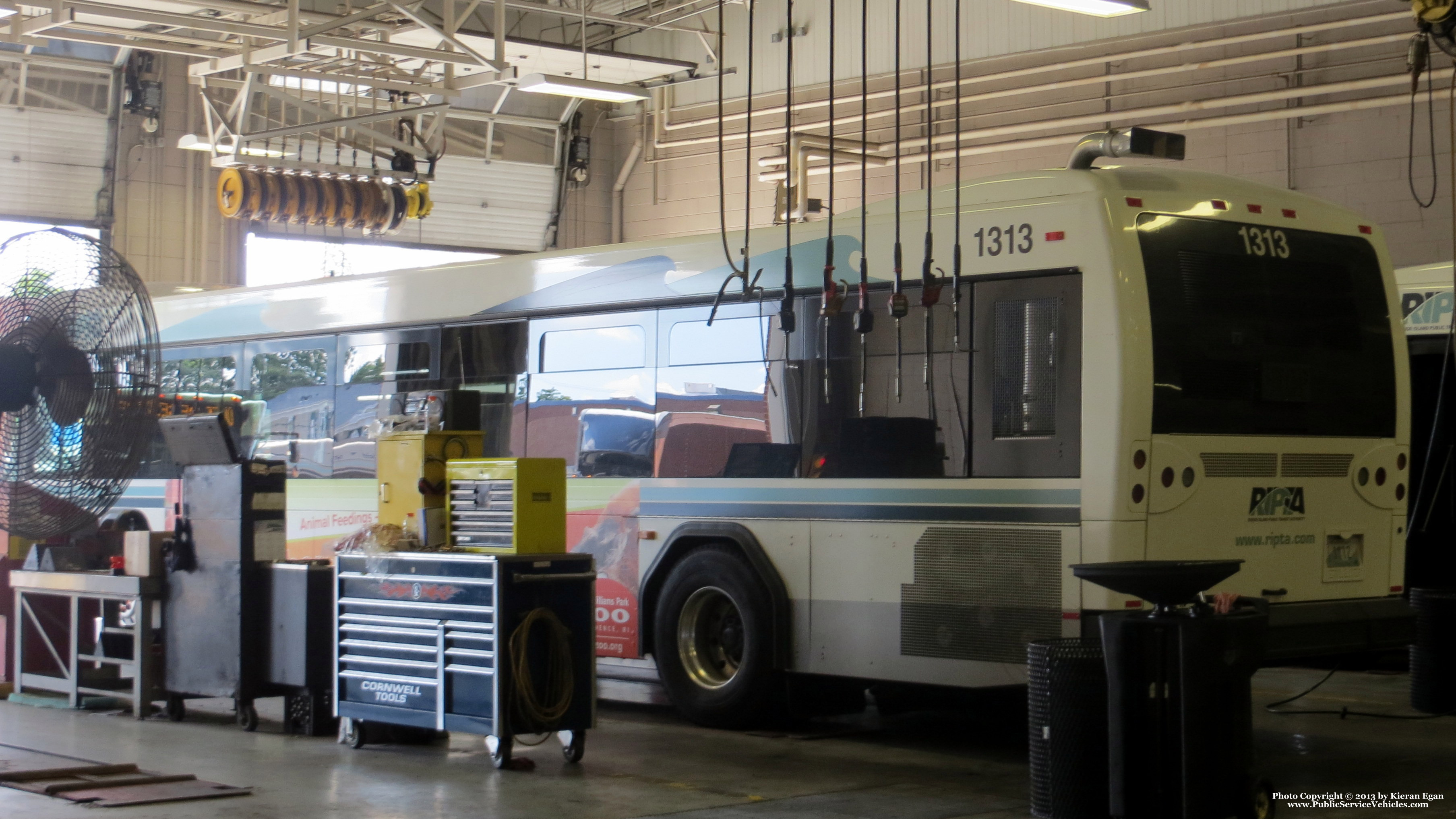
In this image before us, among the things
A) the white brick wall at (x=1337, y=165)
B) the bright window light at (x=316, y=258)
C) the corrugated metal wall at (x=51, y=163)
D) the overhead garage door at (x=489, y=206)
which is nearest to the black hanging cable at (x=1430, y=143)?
the white brick wall at (x=1337, y=165)

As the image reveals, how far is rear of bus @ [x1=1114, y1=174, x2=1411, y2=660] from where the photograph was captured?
7.95 m

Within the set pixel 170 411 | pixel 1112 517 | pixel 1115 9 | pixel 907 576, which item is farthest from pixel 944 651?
pixel 170 411

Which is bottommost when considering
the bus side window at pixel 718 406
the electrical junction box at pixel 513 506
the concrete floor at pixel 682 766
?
the concrete floor at pixel 682 766

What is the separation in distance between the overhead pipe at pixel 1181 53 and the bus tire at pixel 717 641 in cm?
560

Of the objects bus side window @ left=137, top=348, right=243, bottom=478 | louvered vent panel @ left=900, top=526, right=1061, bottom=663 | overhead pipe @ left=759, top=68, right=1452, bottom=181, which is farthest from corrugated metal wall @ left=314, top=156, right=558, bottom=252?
louvered vent panel @ left=900, top=526, right=1061, bottom=663

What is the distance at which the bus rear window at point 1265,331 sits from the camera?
799 centimetres

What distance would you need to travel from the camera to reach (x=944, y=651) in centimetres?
845

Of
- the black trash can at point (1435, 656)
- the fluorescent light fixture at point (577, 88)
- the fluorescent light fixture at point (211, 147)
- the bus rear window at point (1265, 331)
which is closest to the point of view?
the bus rear window at point (1265, 331)

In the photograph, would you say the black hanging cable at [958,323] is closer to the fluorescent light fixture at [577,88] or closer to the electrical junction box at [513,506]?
the electrical junction box at [513,506]

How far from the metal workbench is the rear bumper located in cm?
635

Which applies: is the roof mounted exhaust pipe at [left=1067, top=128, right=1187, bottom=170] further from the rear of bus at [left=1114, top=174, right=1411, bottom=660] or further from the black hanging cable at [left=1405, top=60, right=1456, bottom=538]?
the black hanging cable at [left=1405, top=60, right=1456, bottom=538]

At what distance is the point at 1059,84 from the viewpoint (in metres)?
18.0

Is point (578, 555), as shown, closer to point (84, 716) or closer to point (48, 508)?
point (48, 508)

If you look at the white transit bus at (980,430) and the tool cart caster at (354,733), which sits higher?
the white transit bus at (980,430)
